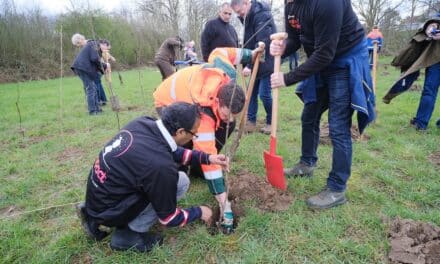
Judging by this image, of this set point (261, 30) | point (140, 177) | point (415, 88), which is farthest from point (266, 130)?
point (415, 88)

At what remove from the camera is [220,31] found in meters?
4.89

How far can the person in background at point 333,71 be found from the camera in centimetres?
229

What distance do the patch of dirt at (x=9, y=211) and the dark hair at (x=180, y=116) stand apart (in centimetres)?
212

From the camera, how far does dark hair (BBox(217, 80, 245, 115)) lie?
2.32 metres

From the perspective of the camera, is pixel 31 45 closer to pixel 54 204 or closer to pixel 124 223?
pixel 54 204

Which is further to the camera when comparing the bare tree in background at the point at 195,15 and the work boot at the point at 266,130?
the bare tree in background at the point at 195,15

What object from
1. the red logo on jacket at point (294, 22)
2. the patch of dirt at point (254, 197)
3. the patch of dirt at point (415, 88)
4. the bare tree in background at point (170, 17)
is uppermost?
the bare tree in background at point (170, 17)

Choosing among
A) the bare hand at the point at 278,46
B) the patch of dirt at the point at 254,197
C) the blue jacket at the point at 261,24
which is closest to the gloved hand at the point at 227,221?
the patch of dirt at the point at 254,197

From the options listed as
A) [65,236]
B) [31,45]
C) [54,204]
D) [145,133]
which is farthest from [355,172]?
[31,45]

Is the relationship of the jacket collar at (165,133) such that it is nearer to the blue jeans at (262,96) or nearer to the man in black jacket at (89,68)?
the blue jeans at (262,96)

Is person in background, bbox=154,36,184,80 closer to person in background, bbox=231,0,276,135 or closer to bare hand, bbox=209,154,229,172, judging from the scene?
person in background, bbox=231,0,276,135

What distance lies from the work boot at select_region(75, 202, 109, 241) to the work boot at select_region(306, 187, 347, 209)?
181cm

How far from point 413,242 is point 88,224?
7.91 ft

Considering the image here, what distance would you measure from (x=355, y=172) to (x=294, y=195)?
95 cm
